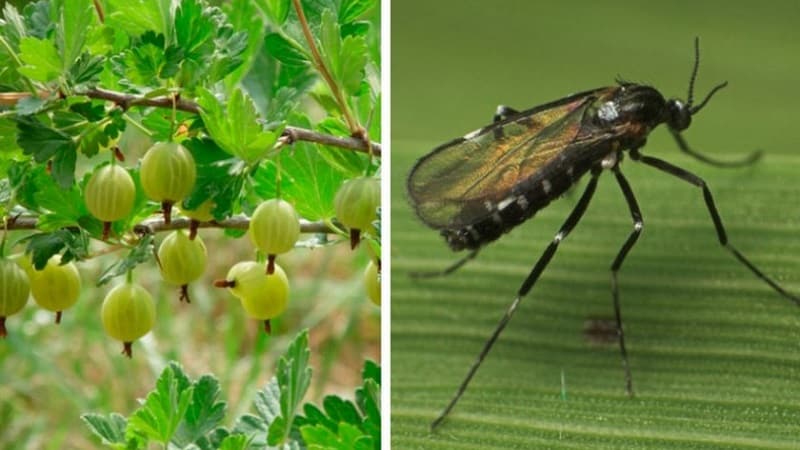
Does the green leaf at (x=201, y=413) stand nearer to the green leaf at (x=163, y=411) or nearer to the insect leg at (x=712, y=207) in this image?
the green leaf at (x=163, y=411)

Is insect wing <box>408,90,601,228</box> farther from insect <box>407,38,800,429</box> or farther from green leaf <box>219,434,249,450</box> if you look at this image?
green leaf <box>219,434,249,450</box>

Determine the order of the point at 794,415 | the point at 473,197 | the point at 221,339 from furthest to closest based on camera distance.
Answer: the point at 221,339, the point at 473,197, the point at 794,415

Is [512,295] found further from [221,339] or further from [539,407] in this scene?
[221,339]

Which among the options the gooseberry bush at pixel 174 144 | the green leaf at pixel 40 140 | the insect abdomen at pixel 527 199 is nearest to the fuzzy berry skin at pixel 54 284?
the gooseberry bush at pixel 174 144

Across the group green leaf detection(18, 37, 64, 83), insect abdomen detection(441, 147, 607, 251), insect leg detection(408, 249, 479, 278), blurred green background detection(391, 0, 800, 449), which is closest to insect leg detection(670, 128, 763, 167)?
blurred green background detection(391, 0, 800, 449)

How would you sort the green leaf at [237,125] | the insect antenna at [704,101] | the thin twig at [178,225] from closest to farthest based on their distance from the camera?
the green leaf at [237,125] → the thin twig at [178,225] → the insect antenna at [704,101]

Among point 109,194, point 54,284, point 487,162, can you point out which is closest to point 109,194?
point 109,194

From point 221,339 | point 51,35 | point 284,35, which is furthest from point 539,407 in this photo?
point 221,339
